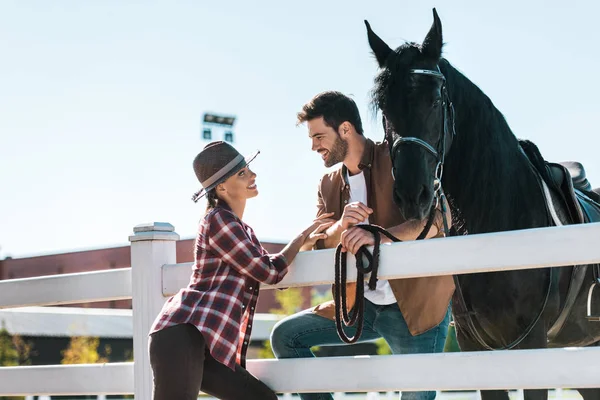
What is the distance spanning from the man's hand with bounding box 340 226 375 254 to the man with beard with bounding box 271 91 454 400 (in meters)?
0.08

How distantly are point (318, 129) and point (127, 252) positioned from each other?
33227 millimetres

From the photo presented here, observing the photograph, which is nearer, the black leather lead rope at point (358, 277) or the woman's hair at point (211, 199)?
the black leather lead rope at point (358, 277)

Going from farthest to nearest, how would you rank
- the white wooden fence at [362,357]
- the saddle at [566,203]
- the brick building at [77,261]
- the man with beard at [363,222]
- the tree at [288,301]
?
1. the tree at [288,301]
2. the brick building at [77,261]
3. the saddle at [566,203]
4. the man with beard at [363,222]
5. the white wooden fence at [362,357]

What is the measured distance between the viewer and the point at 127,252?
3678 centimetres

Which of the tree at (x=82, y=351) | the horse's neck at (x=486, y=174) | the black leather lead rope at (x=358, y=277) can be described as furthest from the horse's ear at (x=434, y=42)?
the tree at (x=82, y=351)

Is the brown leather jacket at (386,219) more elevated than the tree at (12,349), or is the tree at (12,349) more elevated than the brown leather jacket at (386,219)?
the brown leather jacket at (386,219)

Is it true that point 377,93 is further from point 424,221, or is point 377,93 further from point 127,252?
point 127,252

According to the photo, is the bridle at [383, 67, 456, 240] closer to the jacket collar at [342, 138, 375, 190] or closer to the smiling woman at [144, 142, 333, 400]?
the jacket collar at [342, 138, 375, 190]

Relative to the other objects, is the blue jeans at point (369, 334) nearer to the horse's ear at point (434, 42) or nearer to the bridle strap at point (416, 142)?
the bridle strap at point (416, 142)

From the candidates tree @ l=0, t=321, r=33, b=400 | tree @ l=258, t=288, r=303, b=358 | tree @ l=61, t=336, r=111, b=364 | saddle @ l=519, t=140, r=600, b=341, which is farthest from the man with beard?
tree @ l=258, t=288, r=303, b=358

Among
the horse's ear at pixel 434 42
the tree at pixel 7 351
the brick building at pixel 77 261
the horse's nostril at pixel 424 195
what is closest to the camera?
the horse's nostril at pixel 424 195

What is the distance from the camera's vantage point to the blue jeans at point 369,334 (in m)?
4.05

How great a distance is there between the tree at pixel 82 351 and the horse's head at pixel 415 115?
3165cm

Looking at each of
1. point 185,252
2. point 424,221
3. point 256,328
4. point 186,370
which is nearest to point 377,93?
point 424,221
